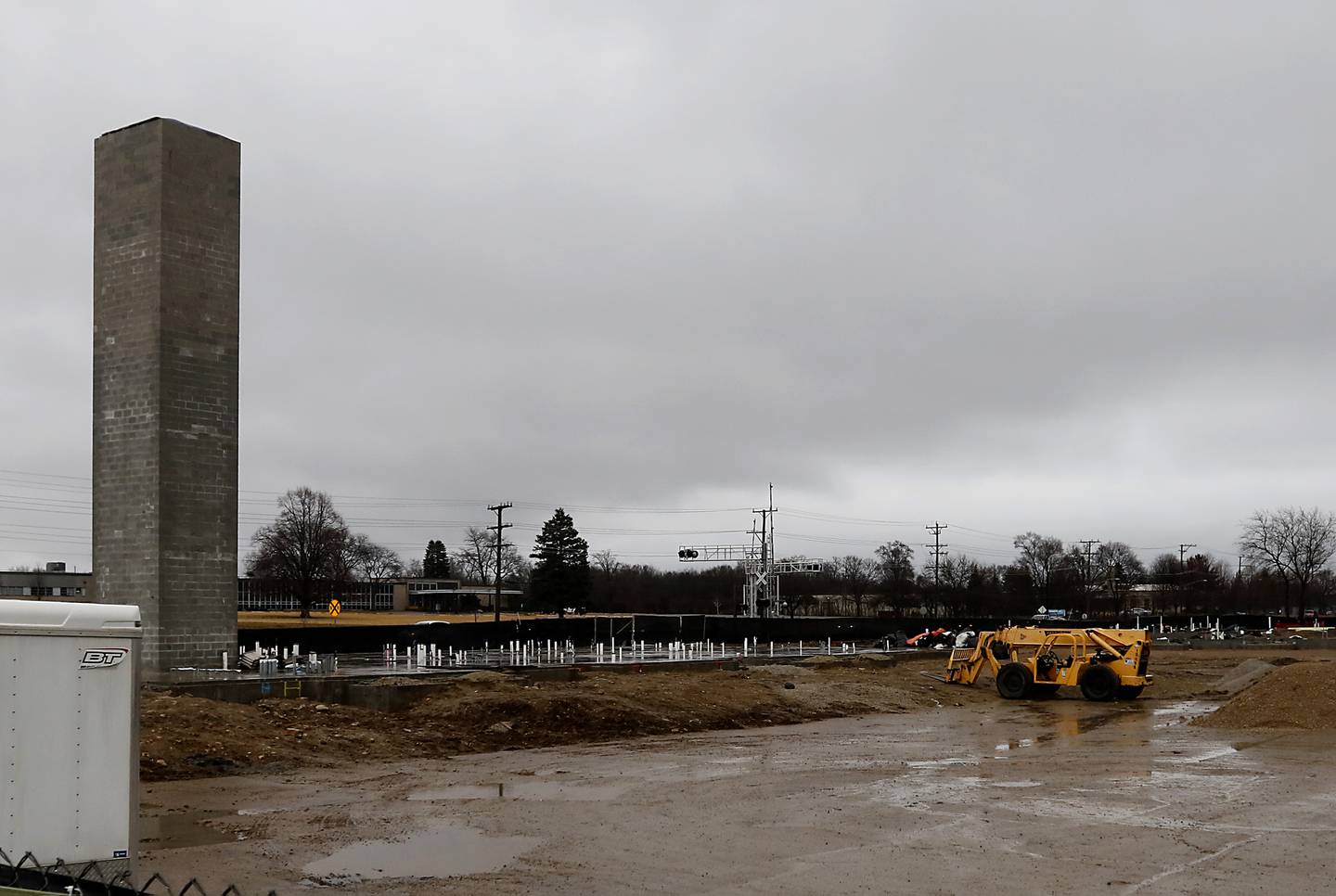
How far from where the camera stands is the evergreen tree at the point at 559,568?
104375mm

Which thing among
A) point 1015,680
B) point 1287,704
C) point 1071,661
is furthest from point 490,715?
point 1287,704

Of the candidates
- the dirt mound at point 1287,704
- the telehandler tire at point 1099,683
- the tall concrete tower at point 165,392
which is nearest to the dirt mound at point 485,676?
the tall concrete tower at point 165,392

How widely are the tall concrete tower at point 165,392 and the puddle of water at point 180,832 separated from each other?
52.7 feet

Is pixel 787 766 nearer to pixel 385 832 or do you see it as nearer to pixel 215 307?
pixel 385 832

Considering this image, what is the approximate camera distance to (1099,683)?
3747 cm

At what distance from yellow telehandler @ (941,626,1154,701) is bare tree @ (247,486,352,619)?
220ft

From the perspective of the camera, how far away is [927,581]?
142250 mm

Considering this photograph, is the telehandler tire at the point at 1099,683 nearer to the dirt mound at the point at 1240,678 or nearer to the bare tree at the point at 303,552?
the dirt mound at the point at 1240,678

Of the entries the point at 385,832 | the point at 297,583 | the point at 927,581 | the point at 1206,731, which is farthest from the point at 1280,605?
the point at 385,832

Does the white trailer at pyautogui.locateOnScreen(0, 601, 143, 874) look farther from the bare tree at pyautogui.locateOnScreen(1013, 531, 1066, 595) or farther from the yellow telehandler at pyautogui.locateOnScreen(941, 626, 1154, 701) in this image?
the bare tree at pyautogui.locateOnScreen(1013, 531, 1066, 595)

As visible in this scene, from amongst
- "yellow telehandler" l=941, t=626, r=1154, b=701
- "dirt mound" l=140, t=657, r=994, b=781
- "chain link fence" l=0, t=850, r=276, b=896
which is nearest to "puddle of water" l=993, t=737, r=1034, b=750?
"dirt mound" l=140, t=657, r=994, b=781

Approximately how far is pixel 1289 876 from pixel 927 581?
5185 inches

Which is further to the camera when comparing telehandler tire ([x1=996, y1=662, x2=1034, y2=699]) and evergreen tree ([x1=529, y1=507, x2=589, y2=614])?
evergreen tree ([x1=529, y1=507, x2=589, y2=614])

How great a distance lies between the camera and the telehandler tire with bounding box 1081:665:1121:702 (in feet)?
123
